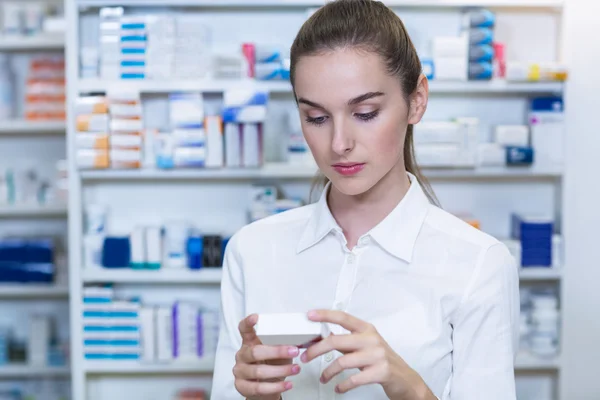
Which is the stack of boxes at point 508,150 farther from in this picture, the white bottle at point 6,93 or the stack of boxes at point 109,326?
the white bottle at point 6,93

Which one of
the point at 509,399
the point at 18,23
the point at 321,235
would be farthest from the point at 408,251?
the point at 18,23

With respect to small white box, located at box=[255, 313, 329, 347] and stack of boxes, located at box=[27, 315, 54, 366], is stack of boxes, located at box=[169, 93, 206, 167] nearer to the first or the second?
stack of boxes, located at box=[27, 315, 54, 366]

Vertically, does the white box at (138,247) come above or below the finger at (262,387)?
below

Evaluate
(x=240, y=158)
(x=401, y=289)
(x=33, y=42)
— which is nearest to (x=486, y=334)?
(x=401, y=289)

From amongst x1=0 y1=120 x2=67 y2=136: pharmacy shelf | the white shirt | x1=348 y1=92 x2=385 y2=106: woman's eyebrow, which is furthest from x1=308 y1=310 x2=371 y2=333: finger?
x1=0 y1=120 x2=67 y2=136: pharmacy shelf

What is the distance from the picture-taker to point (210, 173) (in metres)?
3.17

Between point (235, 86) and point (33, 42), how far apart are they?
1.15m

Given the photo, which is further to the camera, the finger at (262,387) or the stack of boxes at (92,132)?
the stack of boxes at (92,132)

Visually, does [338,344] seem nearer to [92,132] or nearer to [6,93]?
[92,132]

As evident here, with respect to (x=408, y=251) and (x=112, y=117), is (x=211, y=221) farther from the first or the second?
(x=408, y=251)

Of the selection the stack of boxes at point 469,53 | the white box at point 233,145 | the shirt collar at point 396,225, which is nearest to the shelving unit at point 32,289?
the white box at point 233,145

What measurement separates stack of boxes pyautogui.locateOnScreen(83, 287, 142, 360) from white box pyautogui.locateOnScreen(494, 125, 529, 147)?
5.34 ft

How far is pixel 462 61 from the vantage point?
10.2 ft

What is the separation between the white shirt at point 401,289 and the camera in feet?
4.30
